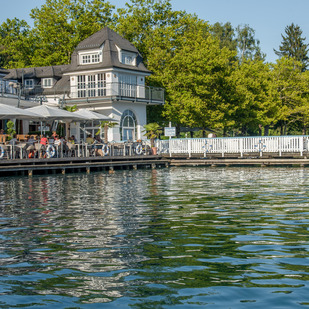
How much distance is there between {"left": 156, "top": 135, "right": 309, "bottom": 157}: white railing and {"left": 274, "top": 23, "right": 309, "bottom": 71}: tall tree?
46.4 metres

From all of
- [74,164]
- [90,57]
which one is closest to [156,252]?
[74,164]

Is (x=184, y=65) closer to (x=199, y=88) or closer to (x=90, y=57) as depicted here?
(x=199, y=88)

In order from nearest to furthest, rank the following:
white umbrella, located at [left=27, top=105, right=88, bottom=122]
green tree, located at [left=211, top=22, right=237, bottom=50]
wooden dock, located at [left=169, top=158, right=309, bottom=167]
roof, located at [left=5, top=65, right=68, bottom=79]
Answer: white umbrella, located at [left=27, top=105, right=88, bottom=122], wooden dock, located at [left=169, top=158, right=309, bottom=167], roof, located at [left=5, top=65, right=68, bottom=79], green tree, located at [left=211, top=22, right=237, bottom=50]

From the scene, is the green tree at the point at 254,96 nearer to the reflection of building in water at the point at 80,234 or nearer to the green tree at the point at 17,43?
the green tree at the point at 17,43

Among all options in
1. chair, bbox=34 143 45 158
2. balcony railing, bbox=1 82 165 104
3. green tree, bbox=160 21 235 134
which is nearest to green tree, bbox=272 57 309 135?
green tree, bbox=160 21 235 134

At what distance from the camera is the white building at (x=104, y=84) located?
158 feet

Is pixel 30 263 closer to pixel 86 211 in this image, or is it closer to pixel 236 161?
pixel 86 211

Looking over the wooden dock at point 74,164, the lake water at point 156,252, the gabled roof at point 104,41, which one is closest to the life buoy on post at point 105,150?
the wooden dock at point 74,164

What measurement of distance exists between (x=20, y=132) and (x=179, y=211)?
31022 mm

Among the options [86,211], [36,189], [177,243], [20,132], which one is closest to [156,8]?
[20,132]

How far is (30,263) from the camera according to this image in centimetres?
852

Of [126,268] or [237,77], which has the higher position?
[237,77]

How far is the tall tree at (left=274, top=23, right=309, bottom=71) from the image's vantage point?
82.4m

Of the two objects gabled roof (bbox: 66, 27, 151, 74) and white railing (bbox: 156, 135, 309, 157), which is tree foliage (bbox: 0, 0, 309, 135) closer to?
gabled roof (bbox: 66, 27, 151, 74)
